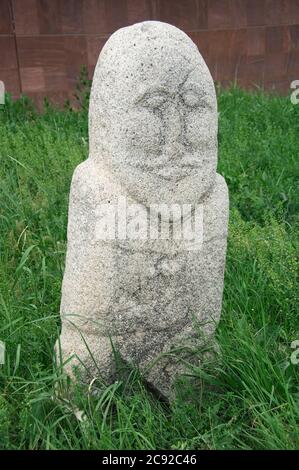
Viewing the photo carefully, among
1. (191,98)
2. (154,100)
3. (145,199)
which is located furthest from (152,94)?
(145,199)

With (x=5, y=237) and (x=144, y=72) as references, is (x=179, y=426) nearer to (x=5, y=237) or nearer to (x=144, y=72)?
(x=144, y=72)

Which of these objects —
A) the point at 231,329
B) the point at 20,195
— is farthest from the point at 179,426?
the point at 20,195

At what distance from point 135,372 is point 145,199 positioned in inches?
24.6

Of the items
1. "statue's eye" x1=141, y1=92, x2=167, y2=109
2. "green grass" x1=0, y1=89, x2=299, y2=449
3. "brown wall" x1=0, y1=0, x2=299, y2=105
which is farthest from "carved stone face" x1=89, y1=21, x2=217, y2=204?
"brown wall" x1=0, y1=0, x2=299, y2=105

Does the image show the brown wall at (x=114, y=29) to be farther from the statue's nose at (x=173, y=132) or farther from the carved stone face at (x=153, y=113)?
the statue's nose at (x=173, y=132)

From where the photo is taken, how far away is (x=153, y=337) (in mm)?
2615

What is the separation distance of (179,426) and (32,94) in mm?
4192

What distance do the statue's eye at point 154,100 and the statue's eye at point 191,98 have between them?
0.08m

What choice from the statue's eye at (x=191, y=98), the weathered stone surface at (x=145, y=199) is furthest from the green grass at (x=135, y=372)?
the statue's eye at (x=191, y=98)

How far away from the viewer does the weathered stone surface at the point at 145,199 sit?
241cm

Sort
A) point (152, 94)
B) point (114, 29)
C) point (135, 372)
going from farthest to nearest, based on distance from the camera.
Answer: point (114, 29), point (135, 372), point (152, 94)

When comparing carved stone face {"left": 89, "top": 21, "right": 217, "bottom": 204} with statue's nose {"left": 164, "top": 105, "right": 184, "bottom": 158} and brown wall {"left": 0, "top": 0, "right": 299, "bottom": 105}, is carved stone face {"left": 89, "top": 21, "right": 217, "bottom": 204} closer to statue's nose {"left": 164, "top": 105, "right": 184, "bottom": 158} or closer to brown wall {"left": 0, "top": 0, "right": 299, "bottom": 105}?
statue's nose {"left": 164, "top": 105, "right": 184, "bottom": 158}

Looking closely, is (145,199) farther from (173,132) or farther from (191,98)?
(191,98)

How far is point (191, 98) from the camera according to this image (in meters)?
2.49
